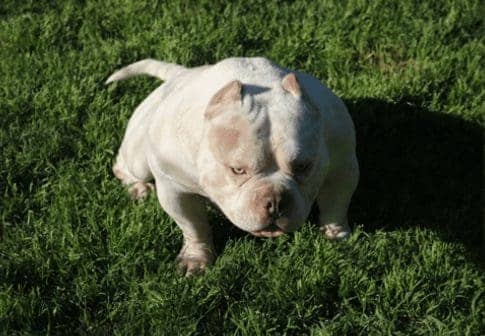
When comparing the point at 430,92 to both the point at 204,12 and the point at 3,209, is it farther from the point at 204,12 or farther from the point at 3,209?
the point at 3,209

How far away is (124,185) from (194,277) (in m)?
0.74

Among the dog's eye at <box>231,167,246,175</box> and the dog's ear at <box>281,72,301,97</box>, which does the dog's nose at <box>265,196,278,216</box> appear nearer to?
the dog's eye at <box>231,167,246,175</box>

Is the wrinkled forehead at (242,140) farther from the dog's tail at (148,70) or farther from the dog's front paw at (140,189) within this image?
the dog's tail at (148,70)

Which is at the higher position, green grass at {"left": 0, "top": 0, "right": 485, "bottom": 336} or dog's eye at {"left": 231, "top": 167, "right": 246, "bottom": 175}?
dog's eye at {"left": 231, "top": 167, "right": 246, "bottom": 175}

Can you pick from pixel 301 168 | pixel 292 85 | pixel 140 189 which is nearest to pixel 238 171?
pixel 301 168

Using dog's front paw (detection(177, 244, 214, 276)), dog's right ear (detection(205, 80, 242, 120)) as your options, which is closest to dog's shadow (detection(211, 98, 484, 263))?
dog's front paw (detection(177, 244, 214, 276))

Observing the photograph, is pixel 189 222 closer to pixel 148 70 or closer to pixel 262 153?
pixel 262 153

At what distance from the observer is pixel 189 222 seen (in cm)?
355

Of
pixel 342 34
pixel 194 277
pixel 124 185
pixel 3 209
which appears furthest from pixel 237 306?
pixel 342 34

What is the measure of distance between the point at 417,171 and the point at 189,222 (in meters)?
1.38

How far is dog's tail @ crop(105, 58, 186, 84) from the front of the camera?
14.1 ft

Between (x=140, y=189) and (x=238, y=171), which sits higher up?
(x=238, y=171)

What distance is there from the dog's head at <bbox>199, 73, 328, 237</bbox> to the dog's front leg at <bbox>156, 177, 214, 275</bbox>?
45 centimetres

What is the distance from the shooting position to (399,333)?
3.38m
